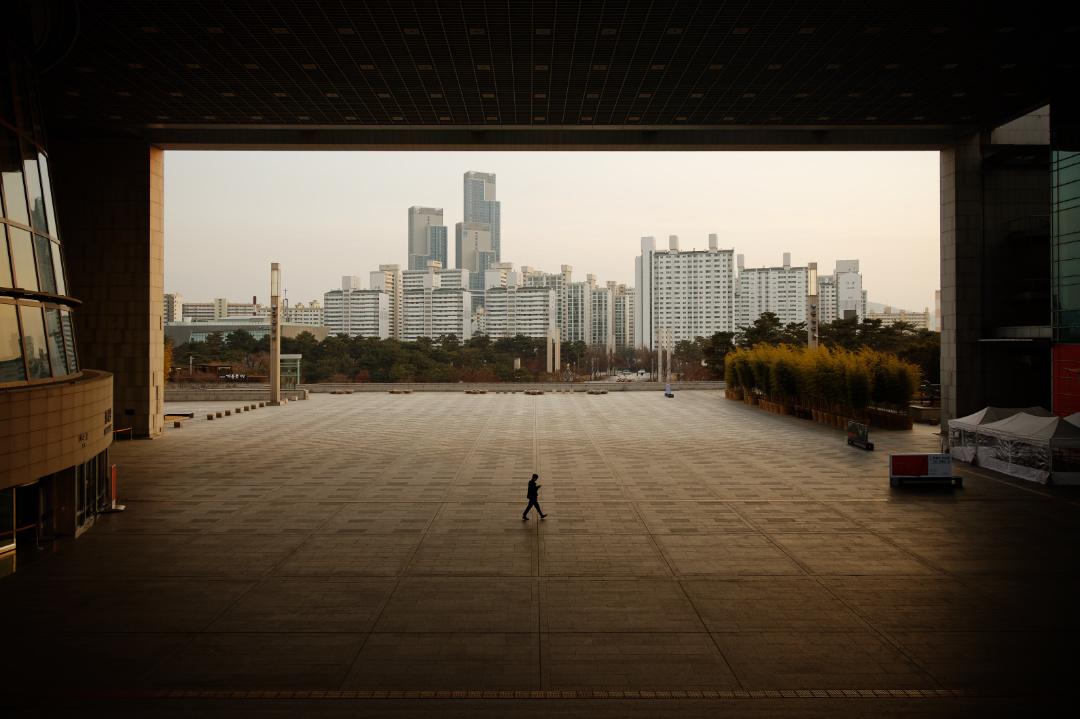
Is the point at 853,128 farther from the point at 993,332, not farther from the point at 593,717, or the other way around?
the point at 593,717

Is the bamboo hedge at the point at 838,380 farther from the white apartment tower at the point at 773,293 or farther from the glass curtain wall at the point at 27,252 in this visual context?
the white apartment tower at the point at 773,293

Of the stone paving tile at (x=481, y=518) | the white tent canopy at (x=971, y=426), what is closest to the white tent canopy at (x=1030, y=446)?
the white tent canopy at (x=971, y=426)

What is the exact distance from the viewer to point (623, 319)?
130125 mm

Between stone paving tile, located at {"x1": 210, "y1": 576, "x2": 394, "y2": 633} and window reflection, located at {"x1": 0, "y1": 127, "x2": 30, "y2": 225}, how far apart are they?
27.8 ft

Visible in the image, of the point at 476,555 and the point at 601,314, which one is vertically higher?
the point at 601,314

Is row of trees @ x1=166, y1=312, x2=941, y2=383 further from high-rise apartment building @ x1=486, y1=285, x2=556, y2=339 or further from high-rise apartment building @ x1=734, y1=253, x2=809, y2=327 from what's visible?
high-rise apartment building @ x1=734, y1=253, x2=809, y2=327

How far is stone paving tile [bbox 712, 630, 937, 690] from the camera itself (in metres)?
6.67

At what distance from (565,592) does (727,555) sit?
319cm

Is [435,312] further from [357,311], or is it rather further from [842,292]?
[842,292]

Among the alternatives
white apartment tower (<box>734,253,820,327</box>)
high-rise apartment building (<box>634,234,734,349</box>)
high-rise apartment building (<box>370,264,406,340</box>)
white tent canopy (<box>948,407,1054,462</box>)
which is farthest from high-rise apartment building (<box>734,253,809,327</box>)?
white tent canopy (<box>948,407,1054,462</box>)

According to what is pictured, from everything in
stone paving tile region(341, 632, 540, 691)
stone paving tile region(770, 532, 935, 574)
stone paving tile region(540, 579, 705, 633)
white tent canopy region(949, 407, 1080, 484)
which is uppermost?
white tent canopy region(949, 407, 1080, 484)

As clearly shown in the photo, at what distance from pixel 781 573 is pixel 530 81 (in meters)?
16.0

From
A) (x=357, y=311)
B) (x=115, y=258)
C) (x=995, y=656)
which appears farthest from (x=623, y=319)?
(x=995, y=656)

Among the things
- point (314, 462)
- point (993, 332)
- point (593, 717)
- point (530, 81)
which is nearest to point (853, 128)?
point (993, 332)
